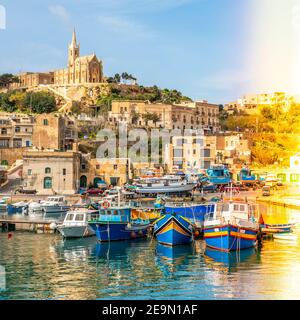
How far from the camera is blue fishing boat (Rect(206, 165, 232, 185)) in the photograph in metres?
40.0

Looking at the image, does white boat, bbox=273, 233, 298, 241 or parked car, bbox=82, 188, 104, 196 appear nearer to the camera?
white boat, bbox=273, 233, 298, 241

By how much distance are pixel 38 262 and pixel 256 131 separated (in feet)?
150

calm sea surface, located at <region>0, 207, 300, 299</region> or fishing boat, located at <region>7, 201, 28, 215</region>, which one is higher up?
fishing boat, located at <region>7, 201, 28, 215</region>

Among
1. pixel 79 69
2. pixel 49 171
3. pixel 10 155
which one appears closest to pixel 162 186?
pixel 49 171

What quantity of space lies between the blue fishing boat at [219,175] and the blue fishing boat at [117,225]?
20.2 m

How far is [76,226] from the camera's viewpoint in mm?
19938

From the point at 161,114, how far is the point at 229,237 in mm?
40462

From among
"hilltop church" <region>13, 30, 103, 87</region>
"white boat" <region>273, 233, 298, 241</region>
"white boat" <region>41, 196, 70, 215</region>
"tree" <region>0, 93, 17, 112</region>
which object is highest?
"hilltop church" <region>13, 30, 103, 87</region>

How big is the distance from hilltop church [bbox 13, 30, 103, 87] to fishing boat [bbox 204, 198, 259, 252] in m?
50.0

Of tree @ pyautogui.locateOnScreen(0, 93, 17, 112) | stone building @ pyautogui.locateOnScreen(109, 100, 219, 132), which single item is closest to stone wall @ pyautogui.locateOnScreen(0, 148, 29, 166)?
stone building @ pyautogui.locateOnScreen(109, 100, 219, 132)

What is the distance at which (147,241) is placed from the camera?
19.4 metres

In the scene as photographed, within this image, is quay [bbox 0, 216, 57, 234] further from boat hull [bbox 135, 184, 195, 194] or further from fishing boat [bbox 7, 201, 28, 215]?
boat hull [bbox 135, 184, 195, 194]

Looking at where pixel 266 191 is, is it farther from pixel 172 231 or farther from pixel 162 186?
pixel 172 231

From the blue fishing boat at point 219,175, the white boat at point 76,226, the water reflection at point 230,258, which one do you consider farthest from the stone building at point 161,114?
the water reflection at point 230,258
